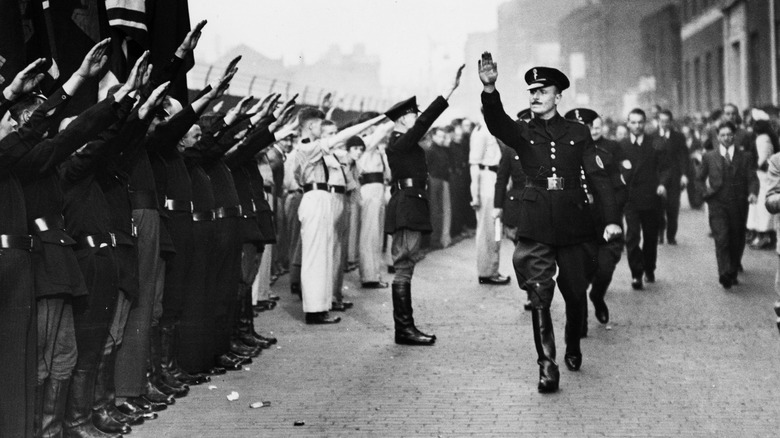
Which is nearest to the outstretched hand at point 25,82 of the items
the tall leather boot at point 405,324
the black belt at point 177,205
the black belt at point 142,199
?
the black belt at point 142,199

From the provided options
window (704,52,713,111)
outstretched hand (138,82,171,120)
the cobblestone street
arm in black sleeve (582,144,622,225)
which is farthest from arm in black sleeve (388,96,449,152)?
window (704,52,713,111)

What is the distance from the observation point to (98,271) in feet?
24.6

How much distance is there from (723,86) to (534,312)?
3681 cm

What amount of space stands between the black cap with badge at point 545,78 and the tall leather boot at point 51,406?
13.6ft

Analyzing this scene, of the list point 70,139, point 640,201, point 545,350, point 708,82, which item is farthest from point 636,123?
point 708,82

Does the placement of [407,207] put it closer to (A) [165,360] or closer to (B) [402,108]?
Answer: (B) [402,108]

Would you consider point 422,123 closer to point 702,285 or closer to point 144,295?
point 144,295

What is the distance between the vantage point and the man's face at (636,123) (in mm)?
16406

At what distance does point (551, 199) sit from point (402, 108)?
127 inches

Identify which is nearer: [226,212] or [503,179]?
[226,212]

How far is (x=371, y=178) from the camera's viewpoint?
18.0 metres

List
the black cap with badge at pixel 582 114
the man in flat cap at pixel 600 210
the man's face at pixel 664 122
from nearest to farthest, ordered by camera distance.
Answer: the man in flat cap at pixel 600 210, the black cap with badge at pixel 582 114, the man's face at pixel 664 122

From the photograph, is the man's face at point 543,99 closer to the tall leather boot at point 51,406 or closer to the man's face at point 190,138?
the man's face at point 190,138

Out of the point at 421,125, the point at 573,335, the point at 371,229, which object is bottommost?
the point at 573,335
